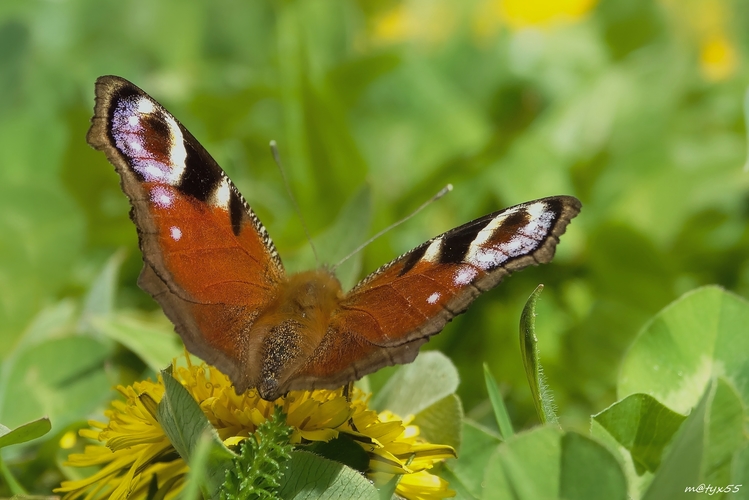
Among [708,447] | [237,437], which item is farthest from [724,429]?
[237,437]

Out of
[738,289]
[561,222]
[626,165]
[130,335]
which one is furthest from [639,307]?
[130,335]

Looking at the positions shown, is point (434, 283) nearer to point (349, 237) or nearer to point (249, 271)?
point (249, 271)

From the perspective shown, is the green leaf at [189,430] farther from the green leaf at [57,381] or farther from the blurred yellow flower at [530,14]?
the blurred yellow flower at [530,14]

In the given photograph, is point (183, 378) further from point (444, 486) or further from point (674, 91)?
point (674, 91)

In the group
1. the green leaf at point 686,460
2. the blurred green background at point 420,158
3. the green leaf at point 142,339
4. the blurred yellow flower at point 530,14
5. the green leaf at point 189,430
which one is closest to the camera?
the green leaf at point 686,460

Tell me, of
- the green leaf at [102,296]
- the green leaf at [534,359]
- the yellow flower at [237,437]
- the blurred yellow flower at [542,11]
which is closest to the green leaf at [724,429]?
the green leaf at [534,359]

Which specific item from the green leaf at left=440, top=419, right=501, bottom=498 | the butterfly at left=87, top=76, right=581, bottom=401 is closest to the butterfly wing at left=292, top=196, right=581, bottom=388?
the butterfly at left=87, top=76, right=581, bottom=401

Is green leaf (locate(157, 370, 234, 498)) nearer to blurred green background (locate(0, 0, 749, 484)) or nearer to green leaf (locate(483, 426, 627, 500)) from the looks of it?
green leaf (locate(483, 426, 627, 500))
